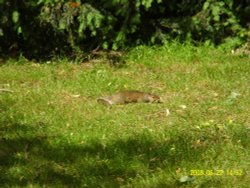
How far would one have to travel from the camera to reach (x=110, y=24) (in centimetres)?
912

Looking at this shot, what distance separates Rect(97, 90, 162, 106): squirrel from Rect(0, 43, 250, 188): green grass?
94 mm

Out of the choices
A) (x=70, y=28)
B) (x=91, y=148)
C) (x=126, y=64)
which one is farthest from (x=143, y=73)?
(x=91, y=148)

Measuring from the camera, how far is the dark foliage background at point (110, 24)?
348 inches

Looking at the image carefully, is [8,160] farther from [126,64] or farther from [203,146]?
[126,64]

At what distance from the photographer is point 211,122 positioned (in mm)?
6344

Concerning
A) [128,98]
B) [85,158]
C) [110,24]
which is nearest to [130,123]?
[128,98]

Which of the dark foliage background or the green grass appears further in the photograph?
the dark foliage background

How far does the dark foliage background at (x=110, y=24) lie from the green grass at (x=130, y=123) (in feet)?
1.51

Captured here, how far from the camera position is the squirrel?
7.09m

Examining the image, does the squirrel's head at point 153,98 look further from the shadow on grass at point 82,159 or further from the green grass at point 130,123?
the shadow on grass at point 82,159

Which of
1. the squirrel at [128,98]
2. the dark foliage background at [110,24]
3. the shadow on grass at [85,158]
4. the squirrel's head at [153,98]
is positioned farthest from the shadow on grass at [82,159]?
the dark foliage background at [110,24]

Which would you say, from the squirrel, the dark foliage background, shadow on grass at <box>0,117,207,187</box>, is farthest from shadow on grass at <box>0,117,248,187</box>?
the dark foliage background

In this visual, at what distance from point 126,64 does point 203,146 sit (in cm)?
358

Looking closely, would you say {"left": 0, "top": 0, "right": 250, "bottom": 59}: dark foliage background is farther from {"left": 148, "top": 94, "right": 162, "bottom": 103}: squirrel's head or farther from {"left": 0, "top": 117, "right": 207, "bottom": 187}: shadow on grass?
{"left": 0, "top": 117, "right": 207, "bottom": 187}: shadow on grass
